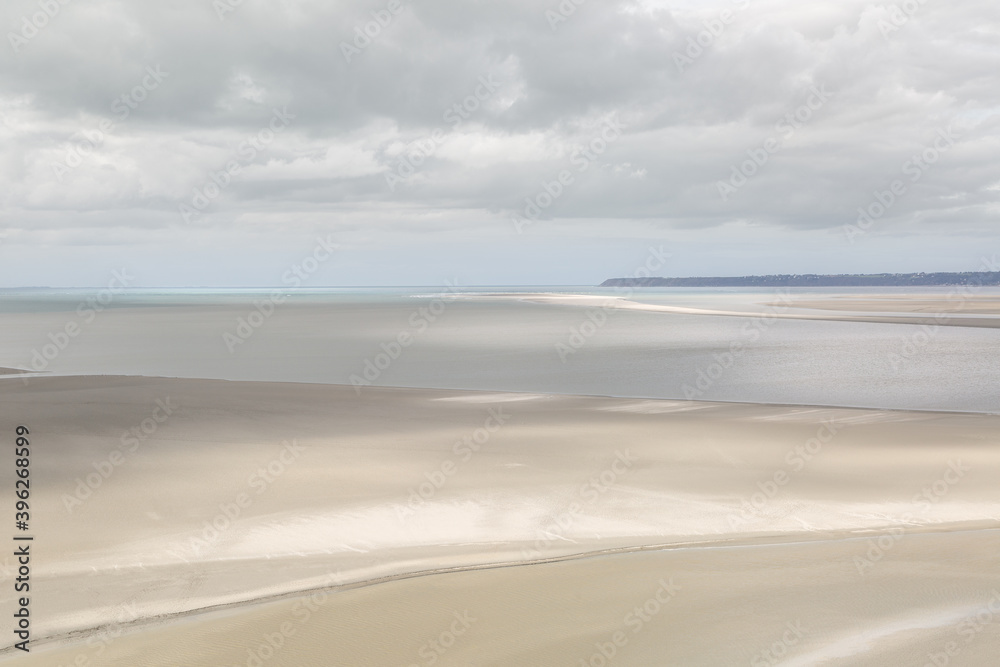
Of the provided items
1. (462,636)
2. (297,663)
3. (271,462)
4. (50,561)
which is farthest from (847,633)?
(271,462)

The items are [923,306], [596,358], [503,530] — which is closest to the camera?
[503,530]

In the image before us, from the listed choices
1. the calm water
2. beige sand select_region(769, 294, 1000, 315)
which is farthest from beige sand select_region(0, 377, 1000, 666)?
beige sand select_region(769, 294, 1000, 315)

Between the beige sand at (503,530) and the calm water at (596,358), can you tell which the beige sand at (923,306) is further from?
the beige sand at (503,530)

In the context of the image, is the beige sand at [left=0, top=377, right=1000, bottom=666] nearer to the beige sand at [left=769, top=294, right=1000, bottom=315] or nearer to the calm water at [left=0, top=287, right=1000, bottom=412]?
the calm water at [left=0, top=287, right=1000, bottom=412]

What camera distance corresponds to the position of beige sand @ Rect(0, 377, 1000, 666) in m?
5.96

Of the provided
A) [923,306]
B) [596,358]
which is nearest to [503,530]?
[596,358]

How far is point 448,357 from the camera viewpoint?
2914 centimetres

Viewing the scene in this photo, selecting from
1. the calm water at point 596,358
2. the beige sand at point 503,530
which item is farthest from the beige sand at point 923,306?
the beige sand at point 503,530

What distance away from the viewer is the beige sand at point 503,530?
5.96 m

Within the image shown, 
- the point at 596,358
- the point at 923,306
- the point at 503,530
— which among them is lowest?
the point at 503,530

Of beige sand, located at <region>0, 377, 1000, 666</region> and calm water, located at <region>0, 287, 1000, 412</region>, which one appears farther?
calm water, located at <region>0, 287, 1000, 412</region>

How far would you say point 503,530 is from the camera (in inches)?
338

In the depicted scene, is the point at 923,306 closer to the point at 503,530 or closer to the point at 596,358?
the point at 596,358

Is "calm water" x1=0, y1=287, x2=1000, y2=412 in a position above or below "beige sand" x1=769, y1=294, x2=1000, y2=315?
below
